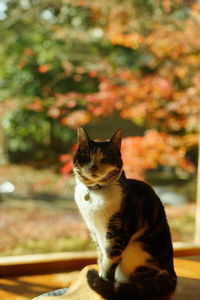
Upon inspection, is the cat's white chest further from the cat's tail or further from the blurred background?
the blurred background

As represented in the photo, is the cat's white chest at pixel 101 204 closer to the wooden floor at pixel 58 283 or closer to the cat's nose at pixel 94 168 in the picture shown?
the cat's nose at pixel 94 168

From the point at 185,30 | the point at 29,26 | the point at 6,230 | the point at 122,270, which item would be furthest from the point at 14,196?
the point at 185,30

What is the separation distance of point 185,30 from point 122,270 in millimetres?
1830

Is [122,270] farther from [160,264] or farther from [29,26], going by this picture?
[29,26]

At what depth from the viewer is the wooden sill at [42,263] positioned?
181cm

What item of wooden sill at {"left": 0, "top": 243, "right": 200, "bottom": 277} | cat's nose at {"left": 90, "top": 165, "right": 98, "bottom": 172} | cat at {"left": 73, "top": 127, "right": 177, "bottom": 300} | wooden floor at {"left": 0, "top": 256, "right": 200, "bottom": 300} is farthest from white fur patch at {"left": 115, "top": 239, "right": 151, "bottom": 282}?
wooden sill at {"left": 0, "top": 243, "right": 200, "bottom": 277}

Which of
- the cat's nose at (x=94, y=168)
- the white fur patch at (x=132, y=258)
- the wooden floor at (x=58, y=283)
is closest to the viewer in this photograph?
the cat's nose at (x=94, y=168)

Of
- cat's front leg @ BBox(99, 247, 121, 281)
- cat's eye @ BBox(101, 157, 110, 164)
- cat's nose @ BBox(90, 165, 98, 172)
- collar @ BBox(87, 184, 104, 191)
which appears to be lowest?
cat's front leg @ BBox(99, 247, 121, 281)

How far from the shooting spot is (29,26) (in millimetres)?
2330

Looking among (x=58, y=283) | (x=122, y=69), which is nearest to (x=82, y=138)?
(x=58, y=283)

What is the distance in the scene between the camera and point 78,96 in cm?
244

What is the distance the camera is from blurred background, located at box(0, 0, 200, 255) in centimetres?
235

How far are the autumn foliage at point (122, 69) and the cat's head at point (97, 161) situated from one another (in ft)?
4.12

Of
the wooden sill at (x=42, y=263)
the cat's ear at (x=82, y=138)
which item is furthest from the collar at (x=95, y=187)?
the wooden sill at (x=42, y=263)
